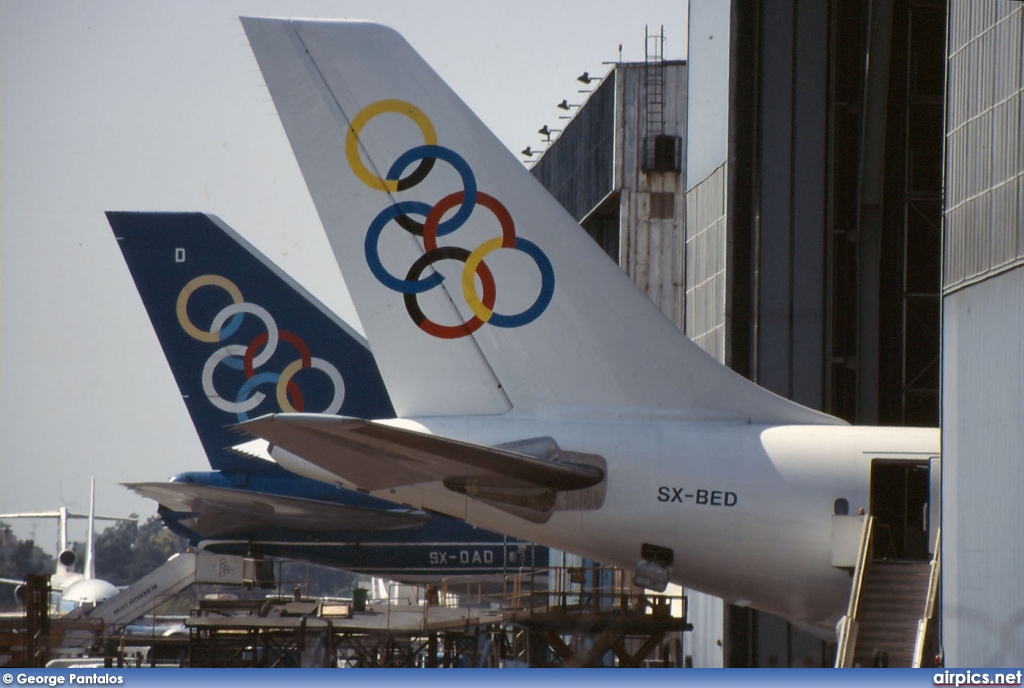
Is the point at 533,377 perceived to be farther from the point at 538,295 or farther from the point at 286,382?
the point at 286,382

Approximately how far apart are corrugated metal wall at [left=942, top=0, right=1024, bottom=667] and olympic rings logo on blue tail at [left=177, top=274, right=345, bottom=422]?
20.6 meters

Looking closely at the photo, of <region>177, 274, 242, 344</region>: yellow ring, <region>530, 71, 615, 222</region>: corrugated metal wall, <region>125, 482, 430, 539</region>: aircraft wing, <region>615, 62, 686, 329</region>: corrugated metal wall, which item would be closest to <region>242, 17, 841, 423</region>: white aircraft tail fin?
<region>125, 482, 430, 539</region>: aircraft wing

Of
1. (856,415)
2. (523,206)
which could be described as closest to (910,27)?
(856,415)

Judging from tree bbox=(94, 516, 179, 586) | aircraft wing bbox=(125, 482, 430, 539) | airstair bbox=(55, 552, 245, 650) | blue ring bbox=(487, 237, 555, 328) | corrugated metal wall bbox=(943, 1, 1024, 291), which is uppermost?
corrugated metal wall bbox=(943, 1, 1024, 291)

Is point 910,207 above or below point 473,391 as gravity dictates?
above

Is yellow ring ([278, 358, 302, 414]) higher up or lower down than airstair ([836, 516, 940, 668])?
higher up

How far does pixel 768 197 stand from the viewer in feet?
75.3

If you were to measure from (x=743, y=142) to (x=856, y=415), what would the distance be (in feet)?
18.0

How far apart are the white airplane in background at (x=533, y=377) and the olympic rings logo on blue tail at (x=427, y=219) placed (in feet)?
0.08

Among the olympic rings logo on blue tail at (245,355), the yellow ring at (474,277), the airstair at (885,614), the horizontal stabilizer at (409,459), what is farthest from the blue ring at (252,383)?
the airstair at (885,614)

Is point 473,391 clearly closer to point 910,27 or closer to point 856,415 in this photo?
point 856,415

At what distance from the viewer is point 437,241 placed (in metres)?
15.9

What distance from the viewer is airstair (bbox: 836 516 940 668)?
14430 mm

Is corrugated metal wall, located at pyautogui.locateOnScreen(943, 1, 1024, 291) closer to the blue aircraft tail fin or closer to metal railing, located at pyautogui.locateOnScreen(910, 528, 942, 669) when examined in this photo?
metal railing, located at pyautogui.locateOnScreen(910, 528, 942, 669)
